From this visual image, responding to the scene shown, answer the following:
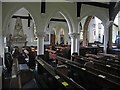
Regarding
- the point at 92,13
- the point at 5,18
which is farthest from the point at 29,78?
the point at 92,13

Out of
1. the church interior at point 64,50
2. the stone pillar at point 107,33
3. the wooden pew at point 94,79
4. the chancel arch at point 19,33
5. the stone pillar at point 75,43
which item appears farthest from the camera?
the chancel arch at point 19,33

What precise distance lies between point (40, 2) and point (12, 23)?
9.96 metres

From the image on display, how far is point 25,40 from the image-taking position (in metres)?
17.8

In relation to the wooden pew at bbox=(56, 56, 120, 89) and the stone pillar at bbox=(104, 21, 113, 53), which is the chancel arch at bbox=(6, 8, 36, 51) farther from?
the wooden pew at bbox=(56, 56, 120, 89)

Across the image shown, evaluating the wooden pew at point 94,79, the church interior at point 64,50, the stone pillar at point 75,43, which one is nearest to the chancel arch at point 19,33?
the church interior at point 64,50

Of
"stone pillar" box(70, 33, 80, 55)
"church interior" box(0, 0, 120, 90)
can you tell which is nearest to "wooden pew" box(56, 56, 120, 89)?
"church interior" box(0, 0, 120, 90)

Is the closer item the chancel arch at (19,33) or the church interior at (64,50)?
the church interior at (64,50)

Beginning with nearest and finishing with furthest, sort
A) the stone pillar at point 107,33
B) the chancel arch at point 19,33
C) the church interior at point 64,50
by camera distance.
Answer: the church interior at point 64,50 → the stone pillar at point 107,33 → the chancel arch at point 19,33

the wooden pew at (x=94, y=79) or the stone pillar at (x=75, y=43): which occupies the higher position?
the stone pillar at (x=75, y=43)

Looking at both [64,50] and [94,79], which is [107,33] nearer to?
[64,50]

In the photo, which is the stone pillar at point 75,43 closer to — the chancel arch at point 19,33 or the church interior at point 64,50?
the church interior at point 64,50

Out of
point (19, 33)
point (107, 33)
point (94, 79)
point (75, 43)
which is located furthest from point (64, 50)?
point (19, 33)

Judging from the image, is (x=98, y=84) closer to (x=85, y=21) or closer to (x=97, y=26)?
(x=85, y=21)

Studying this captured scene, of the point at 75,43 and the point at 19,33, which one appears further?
the point at 19,33
